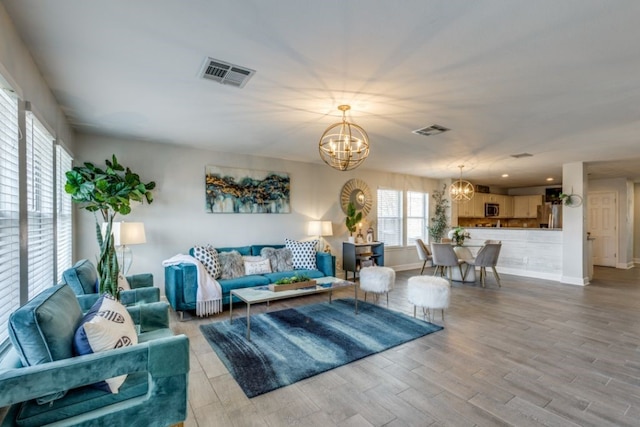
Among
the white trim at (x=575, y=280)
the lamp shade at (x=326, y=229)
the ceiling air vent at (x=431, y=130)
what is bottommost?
the white trim at (x=575, y=280)

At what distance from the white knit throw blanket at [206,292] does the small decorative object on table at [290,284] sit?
0.82m

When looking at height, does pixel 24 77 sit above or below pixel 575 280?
above

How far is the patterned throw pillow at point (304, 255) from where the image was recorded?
5.10m

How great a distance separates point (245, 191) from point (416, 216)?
489 cm

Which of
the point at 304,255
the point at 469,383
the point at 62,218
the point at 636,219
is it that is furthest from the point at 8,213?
the point at 636,219

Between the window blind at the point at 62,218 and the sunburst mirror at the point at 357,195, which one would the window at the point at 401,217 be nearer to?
the sunburst mirror at the point at 357,195

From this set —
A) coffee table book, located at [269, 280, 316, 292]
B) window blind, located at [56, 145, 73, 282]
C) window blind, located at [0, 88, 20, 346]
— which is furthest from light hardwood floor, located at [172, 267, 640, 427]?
window blind, located at [56, 145, 73, 282]

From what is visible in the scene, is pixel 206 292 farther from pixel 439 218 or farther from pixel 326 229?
pixel 439 218

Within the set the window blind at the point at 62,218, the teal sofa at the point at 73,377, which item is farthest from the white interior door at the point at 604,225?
the window blind at the point at 62,218

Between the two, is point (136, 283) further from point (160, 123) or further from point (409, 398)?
point (409, 398)

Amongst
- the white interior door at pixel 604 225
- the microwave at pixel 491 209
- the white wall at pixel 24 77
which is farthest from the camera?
the microwave at pixel 491 209

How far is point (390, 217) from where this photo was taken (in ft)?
24.9

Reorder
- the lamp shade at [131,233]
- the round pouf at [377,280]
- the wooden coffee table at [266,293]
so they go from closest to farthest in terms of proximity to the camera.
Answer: the wooden coffee table at [266,293] < the lamp shade at [131,233] < the round pouf at [377,280]

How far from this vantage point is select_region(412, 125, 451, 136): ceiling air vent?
379 cm
